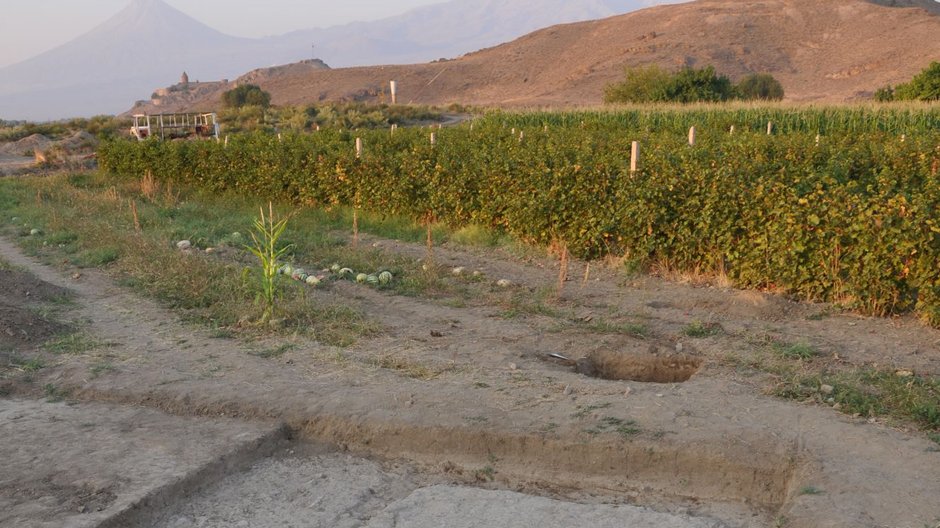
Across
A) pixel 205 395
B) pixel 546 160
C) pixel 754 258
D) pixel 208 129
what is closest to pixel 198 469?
pixel 205 395

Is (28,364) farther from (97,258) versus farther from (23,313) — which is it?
(97,258)

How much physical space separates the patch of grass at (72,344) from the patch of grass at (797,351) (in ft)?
16.9

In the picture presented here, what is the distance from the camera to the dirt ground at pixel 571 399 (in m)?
4.44

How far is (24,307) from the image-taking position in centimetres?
745

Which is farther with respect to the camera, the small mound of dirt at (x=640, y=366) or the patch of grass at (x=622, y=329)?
the patch of grass at (x=622, y=329)

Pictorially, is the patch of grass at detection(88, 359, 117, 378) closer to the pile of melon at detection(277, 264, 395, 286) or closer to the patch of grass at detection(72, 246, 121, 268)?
the pile of melon at detection(277, 264, 395, 286)

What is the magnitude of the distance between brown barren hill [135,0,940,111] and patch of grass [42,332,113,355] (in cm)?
5374

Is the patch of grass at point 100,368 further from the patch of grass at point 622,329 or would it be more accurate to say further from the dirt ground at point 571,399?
the patch of grass at point 622,329

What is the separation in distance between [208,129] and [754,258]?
87.1 ft

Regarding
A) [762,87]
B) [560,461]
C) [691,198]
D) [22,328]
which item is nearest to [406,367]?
[560,461]

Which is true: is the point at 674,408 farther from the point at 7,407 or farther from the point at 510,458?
the point at 7,407

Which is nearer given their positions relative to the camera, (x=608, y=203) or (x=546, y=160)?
(x=608, y=203)

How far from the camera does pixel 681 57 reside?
68.8 m

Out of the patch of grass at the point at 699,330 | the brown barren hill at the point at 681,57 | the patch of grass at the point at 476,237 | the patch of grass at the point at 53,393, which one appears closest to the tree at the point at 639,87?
the brown barren hill at the point at 681,57
